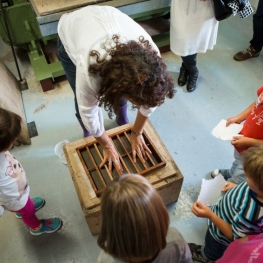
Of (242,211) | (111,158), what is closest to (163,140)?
(111,158)

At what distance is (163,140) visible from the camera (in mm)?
2043

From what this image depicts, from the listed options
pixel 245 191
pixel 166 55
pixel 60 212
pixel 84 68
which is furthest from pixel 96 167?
pixel 166 55

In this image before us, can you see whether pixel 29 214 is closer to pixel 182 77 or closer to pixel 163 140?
pixel 163 140

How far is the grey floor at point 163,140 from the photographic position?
1.57m

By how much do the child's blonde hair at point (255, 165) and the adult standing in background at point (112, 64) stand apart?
0.38 metres

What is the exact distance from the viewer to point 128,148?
1.59 meters

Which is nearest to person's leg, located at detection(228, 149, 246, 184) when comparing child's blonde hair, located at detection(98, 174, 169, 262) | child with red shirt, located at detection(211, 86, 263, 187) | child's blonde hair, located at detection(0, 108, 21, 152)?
child with red shirt, located at detection(211, 86, 263, 187)

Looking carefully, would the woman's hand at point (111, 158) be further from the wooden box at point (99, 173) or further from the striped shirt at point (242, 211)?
the striped shirt at point (242, 211)

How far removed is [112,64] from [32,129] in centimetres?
142

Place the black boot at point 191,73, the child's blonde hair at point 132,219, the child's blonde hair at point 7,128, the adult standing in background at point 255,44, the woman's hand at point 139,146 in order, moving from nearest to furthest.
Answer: the child's blonde hair at point 132,219 < the child's blonde hair at point 7,128 < the woman's hand at point 139,146 < the black boot at point 191,73 < the adult standing in background at point 255,44

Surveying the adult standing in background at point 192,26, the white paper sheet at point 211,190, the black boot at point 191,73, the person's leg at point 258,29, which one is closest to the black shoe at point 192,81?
the black boot at point 191,73

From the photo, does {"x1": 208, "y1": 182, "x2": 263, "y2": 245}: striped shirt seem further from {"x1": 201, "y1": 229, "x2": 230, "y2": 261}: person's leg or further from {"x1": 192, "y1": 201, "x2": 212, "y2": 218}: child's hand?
{"x1": 201, "y1": 229, "x2": 230, "y2": 261}: person's leg

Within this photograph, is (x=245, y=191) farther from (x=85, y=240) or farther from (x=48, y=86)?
(x=48, y=86)

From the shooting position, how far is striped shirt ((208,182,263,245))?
90cm
